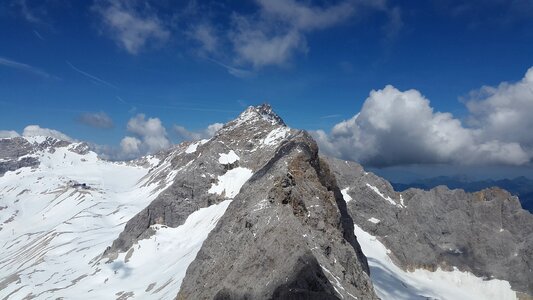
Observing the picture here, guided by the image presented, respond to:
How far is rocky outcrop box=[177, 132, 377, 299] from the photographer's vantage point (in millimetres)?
43531

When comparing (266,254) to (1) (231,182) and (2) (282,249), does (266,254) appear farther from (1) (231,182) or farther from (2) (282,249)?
(1) (231,182)

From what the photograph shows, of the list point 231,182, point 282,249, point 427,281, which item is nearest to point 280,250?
point 282,249

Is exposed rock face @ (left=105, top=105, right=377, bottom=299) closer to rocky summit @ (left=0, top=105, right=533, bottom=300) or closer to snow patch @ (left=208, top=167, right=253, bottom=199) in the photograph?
rocky summit @ (left=0, top=105, right=533, bottom=300)

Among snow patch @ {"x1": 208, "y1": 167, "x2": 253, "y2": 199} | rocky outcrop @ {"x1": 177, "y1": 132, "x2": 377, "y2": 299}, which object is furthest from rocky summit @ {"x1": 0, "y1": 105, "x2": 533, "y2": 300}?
snow patch @ {"x1": 208, "y1": 167, "x2": 253, "y2": 199}

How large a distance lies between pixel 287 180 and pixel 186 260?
7355 cm

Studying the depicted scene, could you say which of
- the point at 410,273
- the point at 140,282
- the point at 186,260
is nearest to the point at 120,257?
the point at 140,282

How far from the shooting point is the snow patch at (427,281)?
16000 centimetres

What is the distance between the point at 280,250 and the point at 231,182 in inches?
5313

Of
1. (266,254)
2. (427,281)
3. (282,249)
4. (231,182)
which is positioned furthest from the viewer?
(231,182)

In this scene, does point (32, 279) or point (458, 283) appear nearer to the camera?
point (32, 279)

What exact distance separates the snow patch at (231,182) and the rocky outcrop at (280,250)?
104938 mm

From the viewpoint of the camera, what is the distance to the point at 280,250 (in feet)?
156

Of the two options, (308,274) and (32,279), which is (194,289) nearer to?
(308,274)

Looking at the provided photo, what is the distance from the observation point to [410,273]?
18275 centimetres
